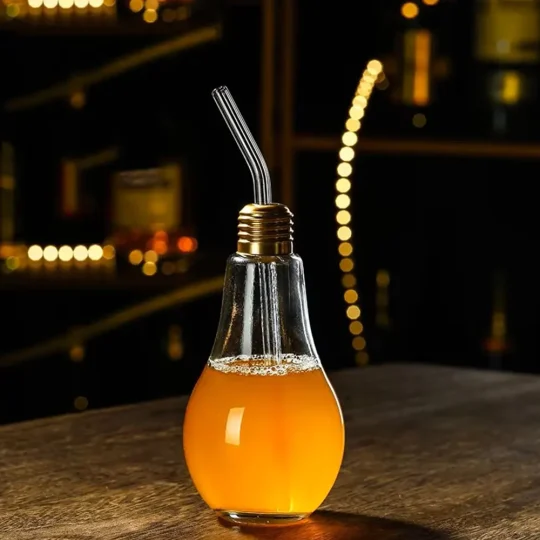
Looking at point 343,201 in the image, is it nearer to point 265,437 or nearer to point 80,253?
point 80,253

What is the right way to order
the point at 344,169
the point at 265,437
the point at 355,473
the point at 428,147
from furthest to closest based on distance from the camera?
the point at 344,169
the point at 428,147
the point at 355,473
the point at 265,437

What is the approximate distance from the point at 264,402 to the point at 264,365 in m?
0.03

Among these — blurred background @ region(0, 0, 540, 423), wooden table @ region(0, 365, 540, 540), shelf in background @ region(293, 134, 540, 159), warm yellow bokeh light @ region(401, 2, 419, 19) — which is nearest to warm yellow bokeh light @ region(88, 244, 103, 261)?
blurred background @ region(0, 0, 540, 423)

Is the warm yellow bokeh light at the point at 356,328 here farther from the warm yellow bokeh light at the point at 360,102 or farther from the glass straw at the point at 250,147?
the glass straw at the point at 250,147

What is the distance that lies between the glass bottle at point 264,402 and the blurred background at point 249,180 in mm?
1503

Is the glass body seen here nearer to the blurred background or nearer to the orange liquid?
the orange liquid

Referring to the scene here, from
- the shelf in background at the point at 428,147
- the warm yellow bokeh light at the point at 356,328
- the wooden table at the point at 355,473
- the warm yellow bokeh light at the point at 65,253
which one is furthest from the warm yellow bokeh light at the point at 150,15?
the wooden table at the point at 355,473

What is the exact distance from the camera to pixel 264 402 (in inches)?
32.6

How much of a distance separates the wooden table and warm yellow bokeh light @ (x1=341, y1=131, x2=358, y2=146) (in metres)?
1.08

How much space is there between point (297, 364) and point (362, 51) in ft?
5.59

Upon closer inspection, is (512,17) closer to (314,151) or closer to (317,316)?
(314,151)

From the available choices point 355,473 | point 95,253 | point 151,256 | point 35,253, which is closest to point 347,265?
point 151,256

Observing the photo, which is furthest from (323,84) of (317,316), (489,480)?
(489,480)

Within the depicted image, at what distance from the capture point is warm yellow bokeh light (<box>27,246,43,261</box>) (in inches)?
97.7
